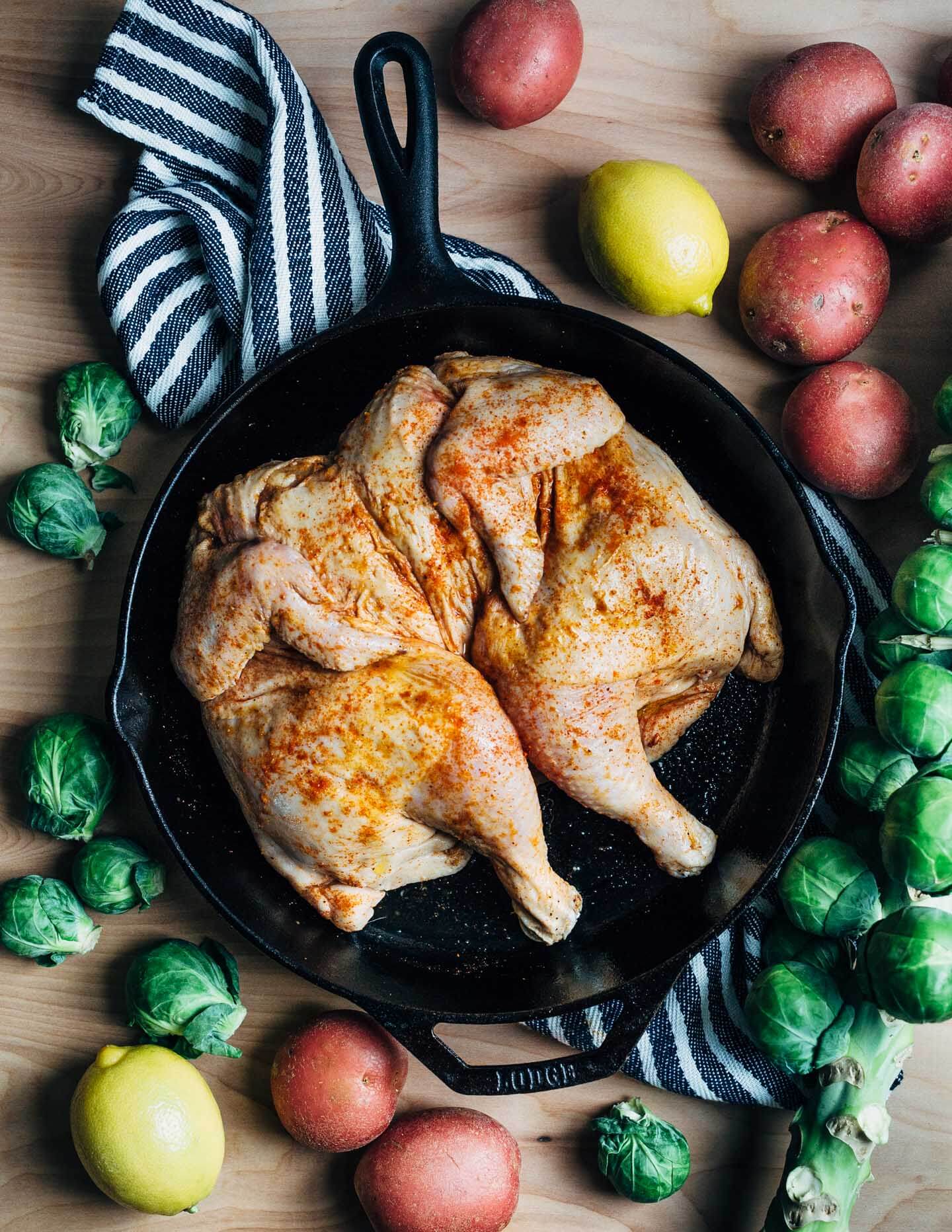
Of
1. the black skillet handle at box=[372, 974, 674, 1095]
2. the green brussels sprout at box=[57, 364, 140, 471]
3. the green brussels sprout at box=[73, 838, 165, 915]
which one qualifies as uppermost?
the green brussels sprout at box=[57, 364, 140, 471]

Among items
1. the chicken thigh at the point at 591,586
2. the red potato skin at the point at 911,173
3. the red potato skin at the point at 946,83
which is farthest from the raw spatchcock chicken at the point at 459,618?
the red potato skin at the point at 946,83

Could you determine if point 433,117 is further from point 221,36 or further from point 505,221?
point 221,36

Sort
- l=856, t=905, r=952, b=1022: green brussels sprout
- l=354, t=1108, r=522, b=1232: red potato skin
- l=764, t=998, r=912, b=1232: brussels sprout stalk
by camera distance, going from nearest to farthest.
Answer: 1. l=856, t=905, r=952, b=1022: green brussels sprout
2. l=764, t=998, r=912, b=1232: brussels sprout stalk
3. l=354, t=1108, r=522, b=1232: red potato skin

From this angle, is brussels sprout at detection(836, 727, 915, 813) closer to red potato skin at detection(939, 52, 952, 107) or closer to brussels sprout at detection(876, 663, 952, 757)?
brussels sprout at detection(876, 663, 952, 757)

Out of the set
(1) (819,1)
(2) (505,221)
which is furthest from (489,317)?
(1) (819,1)

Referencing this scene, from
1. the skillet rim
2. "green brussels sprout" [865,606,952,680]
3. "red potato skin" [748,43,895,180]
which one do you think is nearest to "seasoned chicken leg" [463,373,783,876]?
the skillet rim

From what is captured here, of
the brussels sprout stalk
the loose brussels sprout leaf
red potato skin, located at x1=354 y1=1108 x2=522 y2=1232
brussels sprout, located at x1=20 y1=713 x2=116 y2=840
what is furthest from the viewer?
the loose brussels sprout leaf

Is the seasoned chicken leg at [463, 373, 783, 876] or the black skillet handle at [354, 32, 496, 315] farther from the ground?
the black skillet handle at [354, 32, 496, 315]

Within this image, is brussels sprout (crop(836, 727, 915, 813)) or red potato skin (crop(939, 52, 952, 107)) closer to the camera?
brussels sprout (crop(836, 727, 915, 813))
